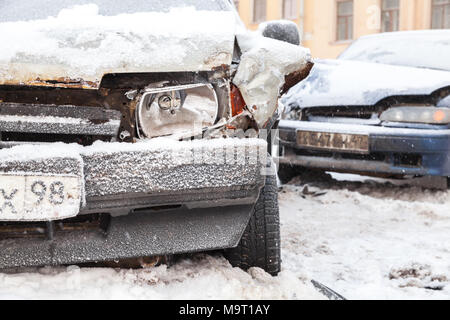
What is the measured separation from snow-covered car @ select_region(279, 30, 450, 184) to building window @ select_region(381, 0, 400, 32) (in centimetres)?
1357

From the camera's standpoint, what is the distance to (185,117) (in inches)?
81.2

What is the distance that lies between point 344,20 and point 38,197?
1859 centimetres

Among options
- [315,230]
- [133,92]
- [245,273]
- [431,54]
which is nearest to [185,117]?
[133,92]

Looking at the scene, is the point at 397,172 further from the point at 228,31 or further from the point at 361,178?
the point at 228,31

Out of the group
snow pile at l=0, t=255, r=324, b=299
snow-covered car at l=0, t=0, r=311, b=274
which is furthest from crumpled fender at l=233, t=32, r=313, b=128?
snow pile at l=0, t=255, r=324, b=299

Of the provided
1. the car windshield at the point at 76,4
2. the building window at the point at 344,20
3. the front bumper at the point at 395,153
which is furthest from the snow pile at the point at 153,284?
the building window at the point at 344,20

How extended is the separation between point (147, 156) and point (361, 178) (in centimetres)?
384

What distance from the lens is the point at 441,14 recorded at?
17047mm

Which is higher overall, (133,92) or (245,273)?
(133,92)

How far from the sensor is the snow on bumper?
1806mm

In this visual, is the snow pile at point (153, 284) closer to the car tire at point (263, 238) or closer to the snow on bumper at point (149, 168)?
the car tire at point (263, 238)

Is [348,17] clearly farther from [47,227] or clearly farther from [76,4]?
[47,227]

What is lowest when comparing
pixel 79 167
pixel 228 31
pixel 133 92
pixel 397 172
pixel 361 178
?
pixel 361 178

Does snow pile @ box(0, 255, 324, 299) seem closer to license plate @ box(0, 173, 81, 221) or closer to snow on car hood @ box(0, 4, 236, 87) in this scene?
license plate @ box(0, 173, 81, 221)
